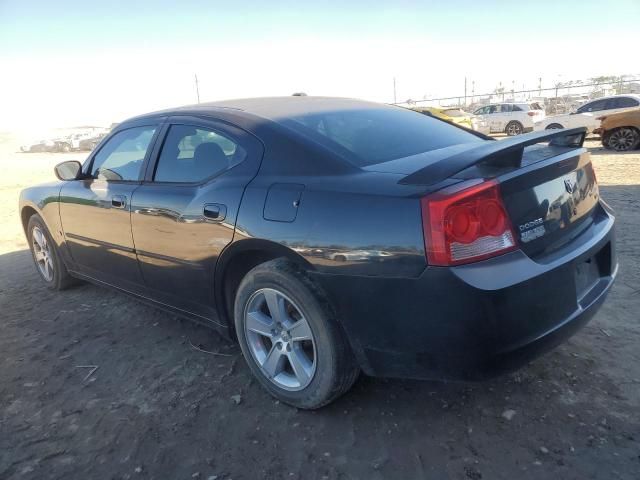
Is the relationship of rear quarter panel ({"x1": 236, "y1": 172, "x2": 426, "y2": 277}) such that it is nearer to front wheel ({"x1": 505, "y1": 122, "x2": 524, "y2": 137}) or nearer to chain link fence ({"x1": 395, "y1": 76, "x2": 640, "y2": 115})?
front wheel ({"x1": 505, "y1": 122, "x2": 524, "y2": 137})

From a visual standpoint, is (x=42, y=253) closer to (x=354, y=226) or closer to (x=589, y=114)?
(x=354, y=226)

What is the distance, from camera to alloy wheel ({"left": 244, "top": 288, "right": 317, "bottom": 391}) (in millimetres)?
2482

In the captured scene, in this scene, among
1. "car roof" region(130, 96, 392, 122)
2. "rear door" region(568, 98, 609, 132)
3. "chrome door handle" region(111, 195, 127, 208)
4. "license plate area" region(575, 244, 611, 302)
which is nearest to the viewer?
"license plate area" region(575, 244, 611, 302)

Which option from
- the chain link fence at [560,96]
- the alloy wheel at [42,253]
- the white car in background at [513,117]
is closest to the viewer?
the alloy wheel at [42,253]

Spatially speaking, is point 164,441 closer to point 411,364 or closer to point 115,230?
point 411,364

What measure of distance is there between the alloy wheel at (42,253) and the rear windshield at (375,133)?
3041mm

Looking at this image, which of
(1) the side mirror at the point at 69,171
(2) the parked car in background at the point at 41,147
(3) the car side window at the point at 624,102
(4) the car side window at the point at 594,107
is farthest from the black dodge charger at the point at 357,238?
(2) the parked car in background at the point at 41,147

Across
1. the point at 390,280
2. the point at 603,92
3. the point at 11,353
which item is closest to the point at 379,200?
the point at 390,280

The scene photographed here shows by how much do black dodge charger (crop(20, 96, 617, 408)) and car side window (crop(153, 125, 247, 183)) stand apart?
0.5 inches

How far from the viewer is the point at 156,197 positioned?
3.08 m

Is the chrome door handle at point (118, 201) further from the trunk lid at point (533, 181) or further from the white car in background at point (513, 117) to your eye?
A: the white car in background at point (513, 117)

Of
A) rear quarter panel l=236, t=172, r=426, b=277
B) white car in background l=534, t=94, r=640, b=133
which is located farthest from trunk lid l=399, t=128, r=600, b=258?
white car in background l=534, t=94, r=640, b=133

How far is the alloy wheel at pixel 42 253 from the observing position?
4.63m

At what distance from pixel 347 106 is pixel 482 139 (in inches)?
34.4
